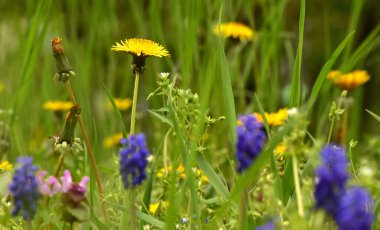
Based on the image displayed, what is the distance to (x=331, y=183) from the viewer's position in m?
0.58

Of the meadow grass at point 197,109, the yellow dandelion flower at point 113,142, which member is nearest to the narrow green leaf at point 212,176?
the meadow grass at point 197,109

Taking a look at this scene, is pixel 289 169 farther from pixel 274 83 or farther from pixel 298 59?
pixel 274 83

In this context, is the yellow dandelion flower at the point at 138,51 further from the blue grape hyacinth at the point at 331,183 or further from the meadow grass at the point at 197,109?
the blue grape hyacinth at the point at 331,183

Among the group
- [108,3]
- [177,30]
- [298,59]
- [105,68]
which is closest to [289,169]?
[298,59]

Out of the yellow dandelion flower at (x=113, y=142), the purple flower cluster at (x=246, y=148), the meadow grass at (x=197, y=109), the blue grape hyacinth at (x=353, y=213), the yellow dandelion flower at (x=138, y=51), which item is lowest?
the yellow dandelion flower at (x=113, y=142)

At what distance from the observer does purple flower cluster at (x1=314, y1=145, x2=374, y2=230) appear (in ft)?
1.84

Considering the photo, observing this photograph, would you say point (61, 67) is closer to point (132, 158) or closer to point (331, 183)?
point (132, 158)

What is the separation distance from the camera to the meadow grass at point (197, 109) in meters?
0.79

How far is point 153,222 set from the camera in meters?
0.84

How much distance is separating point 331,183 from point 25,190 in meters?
0.29

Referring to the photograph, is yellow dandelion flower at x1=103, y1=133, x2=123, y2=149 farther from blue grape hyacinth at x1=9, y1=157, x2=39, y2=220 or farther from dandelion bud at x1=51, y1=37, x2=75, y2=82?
blue grape hyacinth at x1=9, y1=157, x2=39, y2=220

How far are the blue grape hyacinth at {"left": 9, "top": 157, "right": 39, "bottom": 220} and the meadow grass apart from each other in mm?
62

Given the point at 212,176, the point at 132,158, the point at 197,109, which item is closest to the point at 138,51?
the point at 197,109

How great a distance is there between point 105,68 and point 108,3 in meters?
1.29
